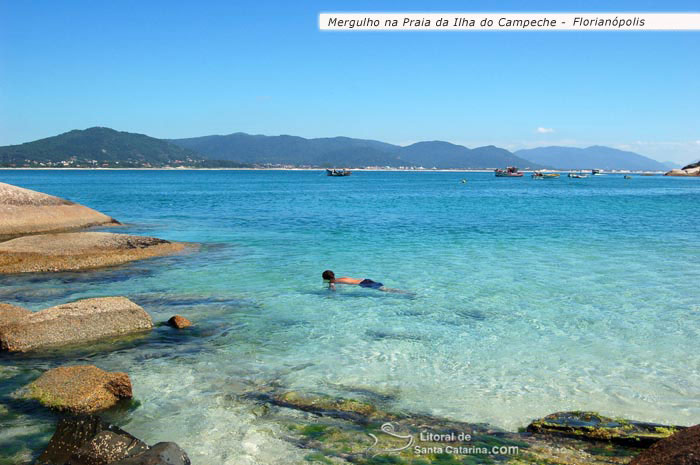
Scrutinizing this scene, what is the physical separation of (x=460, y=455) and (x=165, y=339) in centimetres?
670

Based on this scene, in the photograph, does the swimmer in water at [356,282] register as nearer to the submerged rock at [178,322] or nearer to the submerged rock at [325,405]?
the submerged rock at [178,322]

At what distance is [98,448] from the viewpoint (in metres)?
5.84

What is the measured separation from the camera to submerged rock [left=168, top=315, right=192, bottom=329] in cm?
1165

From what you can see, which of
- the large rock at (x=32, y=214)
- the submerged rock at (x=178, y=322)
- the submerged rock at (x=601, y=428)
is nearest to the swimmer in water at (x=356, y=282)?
the submerged rock at (x=178, y=322)

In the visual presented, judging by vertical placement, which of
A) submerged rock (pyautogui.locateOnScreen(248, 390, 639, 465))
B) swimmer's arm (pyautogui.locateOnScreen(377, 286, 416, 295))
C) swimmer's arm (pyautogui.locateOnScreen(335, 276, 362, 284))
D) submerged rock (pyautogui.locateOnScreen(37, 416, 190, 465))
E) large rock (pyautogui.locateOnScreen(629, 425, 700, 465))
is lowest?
swimmer's arm (pyautogui.locateOnScreen(377, 286, 416, 295))

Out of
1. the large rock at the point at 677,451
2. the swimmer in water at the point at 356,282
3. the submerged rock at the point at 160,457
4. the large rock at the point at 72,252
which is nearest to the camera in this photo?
the large rock at the point at 677,451

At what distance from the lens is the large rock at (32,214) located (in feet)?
79.9

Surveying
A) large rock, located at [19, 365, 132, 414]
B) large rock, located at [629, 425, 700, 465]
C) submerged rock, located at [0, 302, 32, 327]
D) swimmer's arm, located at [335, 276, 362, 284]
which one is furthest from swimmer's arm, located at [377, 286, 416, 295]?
large rock, located at [629, 425, 700, 465]

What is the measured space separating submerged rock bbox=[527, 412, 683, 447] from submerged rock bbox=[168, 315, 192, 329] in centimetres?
753

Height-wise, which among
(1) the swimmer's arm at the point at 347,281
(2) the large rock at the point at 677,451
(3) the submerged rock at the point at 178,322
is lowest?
(1) the swimmer's arm at the point at 347,281

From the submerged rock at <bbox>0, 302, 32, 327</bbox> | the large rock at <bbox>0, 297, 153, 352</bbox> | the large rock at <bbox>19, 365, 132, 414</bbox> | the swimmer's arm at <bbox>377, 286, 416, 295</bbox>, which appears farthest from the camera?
the swimmer's arm at <bbox>377, 286, 416, 295</bbox>

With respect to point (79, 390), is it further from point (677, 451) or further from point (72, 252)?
point (72, 252)

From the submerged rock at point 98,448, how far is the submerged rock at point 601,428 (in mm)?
4504

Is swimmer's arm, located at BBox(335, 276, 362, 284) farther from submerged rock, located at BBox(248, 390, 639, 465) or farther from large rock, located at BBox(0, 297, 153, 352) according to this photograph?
submerged rock, located at BBox(248, 390, 639, 465)
